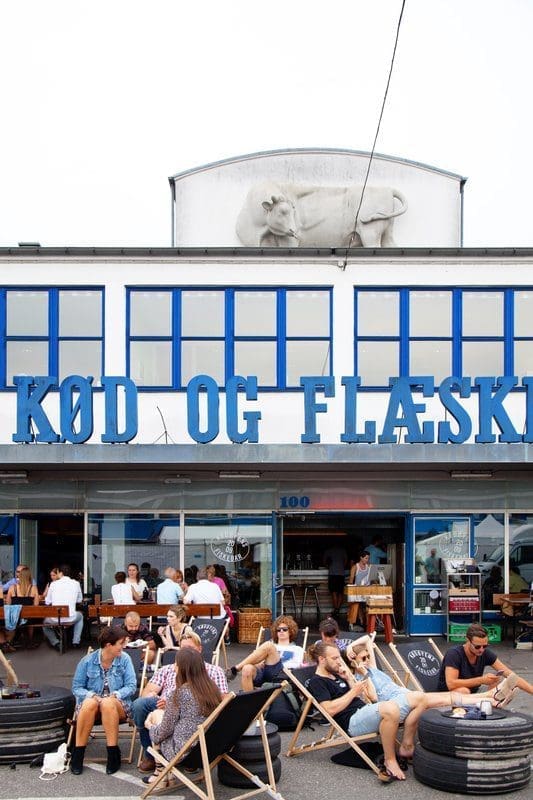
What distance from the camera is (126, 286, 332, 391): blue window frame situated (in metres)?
19.2

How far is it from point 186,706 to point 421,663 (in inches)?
145

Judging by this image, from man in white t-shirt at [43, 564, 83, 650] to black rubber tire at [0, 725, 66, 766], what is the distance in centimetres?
762

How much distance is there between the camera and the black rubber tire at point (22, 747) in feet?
30.1

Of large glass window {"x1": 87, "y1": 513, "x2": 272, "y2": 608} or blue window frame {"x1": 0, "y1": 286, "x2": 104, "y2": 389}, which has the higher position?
blue window frame {"x1": 0, "y1": 286, "x2": 104, "y2": 389}

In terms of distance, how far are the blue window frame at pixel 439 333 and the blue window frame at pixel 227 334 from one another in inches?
31.2

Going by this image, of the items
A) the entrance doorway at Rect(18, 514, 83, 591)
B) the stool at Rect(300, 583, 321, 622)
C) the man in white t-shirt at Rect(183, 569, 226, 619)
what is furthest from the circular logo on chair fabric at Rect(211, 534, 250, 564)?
the stool at Rect(300, 583, 321, 622)

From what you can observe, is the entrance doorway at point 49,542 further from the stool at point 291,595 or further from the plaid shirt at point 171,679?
the plaid shirt at point 171,679

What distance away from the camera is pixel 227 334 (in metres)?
19.2

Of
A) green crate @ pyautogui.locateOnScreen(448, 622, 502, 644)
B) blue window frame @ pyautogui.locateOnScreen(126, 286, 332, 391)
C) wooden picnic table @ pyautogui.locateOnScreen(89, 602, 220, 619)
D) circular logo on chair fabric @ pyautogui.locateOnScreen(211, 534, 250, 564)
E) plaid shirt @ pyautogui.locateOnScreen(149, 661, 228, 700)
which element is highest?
blue window frame @ pyautogui.locateOnScreen(126, 286, 332, 391)

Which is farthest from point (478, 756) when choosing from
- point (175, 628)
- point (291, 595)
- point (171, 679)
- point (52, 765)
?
point (291, 595)

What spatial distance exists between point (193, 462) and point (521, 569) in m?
6.68

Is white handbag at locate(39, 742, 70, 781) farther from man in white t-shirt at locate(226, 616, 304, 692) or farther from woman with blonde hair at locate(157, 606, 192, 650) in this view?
woman with blonde hair at locate(157, 606, 192, 650)

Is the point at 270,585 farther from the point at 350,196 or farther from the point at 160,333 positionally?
the point at 350,196

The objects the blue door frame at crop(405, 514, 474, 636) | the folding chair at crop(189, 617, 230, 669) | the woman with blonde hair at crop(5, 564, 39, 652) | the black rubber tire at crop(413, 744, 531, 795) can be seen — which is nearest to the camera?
the black rubber tire at crop(413, 744, 531, 795)
